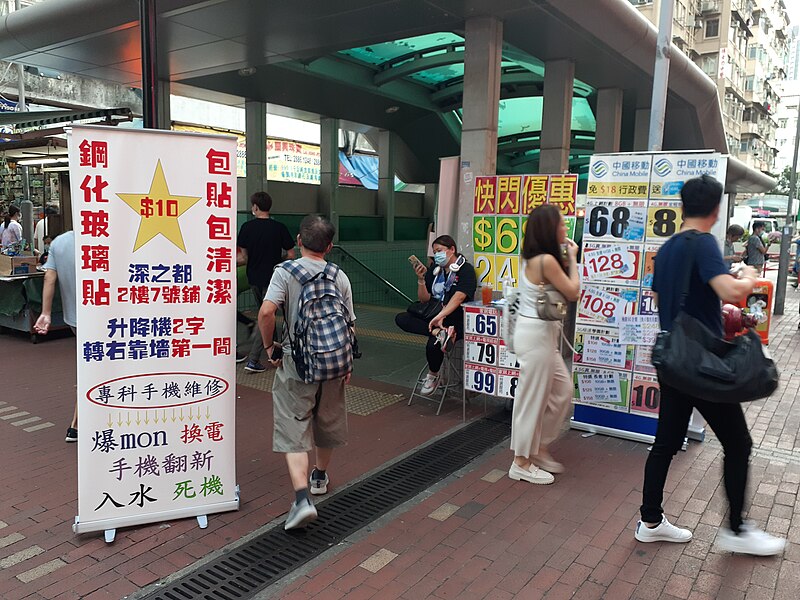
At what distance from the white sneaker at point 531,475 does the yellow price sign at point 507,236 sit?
6.58 feet

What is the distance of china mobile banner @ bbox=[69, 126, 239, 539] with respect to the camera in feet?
10.4

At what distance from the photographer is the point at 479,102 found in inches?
286

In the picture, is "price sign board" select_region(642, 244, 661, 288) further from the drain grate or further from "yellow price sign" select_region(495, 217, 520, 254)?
the drain grate

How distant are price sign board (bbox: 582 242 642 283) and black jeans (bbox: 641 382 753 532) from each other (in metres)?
1.73

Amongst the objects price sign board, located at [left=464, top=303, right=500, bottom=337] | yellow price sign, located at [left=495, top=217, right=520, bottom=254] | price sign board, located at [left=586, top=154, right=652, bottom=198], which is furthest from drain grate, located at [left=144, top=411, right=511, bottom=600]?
price sign board, located at [left=586, top=154, right=652, bottom=198]

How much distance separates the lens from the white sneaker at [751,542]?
3197mm

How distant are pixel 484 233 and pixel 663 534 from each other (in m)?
3.03

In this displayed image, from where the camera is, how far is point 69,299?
15.2 feet

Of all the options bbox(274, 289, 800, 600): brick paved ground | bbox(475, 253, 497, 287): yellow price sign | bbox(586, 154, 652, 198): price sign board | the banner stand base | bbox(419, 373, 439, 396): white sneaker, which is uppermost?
bbox(586, 154, 652, 198): price sign board

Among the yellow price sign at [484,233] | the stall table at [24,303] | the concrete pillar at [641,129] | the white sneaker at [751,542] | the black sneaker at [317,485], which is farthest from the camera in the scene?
the concrete pillar at [641,129]

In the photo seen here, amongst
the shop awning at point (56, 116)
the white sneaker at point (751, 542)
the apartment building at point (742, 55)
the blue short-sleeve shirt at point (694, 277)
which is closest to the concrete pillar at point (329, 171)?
the shop awning at point (56, 116)

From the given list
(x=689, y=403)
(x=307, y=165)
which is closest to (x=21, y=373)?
(x=689, y=403)

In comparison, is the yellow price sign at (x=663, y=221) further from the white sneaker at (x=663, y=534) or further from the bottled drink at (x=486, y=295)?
the white sneaker at (x=663, y=534)

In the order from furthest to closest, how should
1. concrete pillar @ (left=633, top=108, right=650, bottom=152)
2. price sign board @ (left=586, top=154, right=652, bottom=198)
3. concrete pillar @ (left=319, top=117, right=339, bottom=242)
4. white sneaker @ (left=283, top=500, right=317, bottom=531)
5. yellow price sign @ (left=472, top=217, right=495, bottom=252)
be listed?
concrete pillar @ (left=319, top=117, right=339, bottom=242) → concrete pillar @ (left=633, top=108, right=650, bottom=152) → yellow price sign @ (left=472, top=217, right=495, bottom=252) → price sign board @ (left=586, top=154, right=652, bottom=198) → white sneaker @ (left=283, top=500, right=317, bottom=531)
